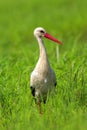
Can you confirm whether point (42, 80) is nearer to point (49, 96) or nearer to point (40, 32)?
point (49, 96)

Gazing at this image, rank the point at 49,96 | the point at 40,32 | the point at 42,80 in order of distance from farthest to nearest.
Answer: the point at 40,32 < the point at 42,80 < the point at 49,96

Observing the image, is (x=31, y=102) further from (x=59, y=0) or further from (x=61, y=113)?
(x=59, y=0)

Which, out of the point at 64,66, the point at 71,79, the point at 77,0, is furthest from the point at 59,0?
the point at 71,79

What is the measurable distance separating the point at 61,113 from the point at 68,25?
12212mm

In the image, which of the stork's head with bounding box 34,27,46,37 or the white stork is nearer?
the white stork

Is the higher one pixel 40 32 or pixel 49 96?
pixel 40 32

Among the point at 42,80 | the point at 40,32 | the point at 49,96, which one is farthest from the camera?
the point at 40,32

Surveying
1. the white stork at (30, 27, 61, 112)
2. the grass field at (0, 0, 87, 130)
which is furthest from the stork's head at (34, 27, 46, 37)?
the grass field at (0, 0, 87, 130)

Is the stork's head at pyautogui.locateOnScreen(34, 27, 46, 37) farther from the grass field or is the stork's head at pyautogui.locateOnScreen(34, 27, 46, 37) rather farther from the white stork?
A: the grass field

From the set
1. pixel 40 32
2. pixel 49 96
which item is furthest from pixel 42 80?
pixel 40 32

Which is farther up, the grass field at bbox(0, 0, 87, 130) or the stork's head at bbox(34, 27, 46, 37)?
the stork's head at bbox(34, 27, 46, 37)

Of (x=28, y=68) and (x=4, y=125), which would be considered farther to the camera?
(x=28, y=68)

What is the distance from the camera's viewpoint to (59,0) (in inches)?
995

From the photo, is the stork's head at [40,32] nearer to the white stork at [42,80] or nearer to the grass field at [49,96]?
the white stork at [42,80]
